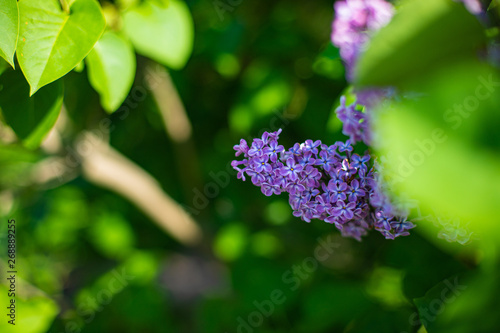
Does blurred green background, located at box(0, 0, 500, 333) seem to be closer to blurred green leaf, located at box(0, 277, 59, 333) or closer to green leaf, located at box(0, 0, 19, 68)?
blurred green leaf, located at box(0, 277, 59, 333)

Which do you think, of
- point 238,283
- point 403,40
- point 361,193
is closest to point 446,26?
point 403,40

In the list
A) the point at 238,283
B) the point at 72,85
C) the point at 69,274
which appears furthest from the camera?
the point at 69,274

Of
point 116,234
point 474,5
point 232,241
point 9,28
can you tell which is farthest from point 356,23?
point 116,234

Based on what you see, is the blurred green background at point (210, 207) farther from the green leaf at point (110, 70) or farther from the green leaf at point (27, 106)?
the green leaf at point (27, 106)

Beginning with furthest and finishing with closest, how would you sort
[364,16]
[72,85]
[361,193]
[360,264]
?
[360,264] → [72,85] → [364,16] → [361,193]

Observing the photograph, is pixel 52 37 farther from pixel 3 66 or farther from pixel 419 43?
pixel 419 43

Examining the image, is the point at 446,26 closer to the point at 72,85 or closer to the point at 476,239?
the point at 476,239
